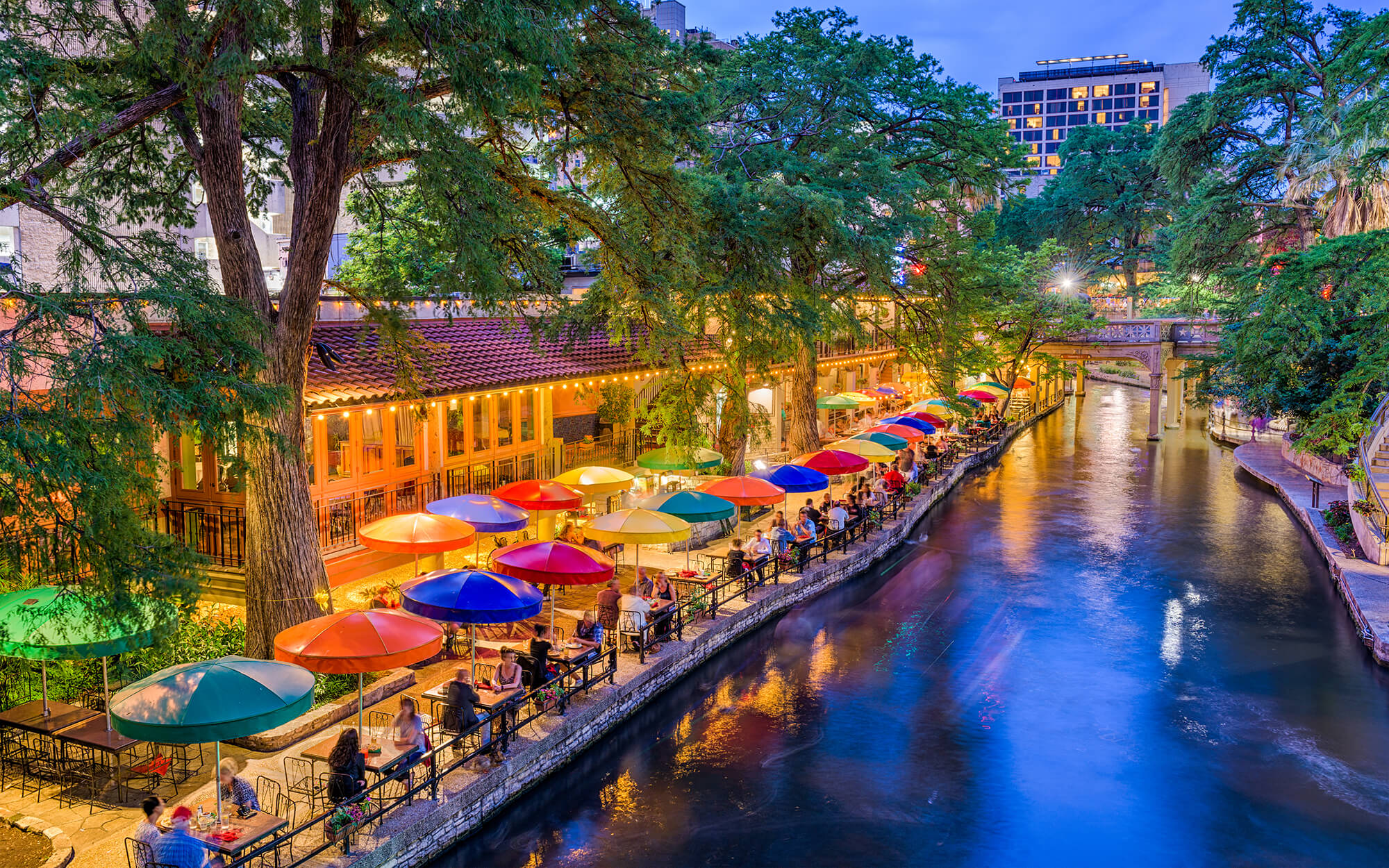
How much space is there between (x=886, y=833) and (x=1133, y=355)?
48.7m

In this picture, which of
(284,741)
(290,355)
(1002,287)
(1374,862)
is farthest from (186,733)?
(1002,287)

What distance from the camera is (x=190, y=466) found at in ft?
57.7

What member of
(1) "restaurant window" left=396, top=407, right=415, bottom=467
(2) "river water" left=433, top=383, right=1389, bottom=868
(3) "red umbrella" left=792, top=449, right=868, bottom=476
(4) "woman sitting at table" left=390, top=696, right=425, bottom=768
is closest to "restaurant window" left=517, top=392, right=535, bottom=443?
(1) "restaurant window" left=396, top=407, right=415, bottom=467

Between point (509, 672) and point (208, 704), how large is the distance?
452cm

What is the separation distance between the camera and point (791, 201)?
22.2 m

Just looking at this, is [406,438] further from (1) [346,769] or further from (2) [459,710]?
(1) [346,769]

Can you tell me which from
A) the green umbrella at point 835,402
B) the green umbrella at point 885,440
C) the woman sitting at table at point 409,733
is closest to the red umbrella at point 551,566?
the woman sitting at table at point 409,733

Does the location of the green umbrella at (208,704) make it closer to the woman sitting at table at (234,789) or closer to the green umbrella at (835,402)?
the woman sitting at table at (234,789)

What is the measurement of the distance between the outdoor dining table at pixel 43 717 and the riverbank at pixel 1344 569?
66.6 ft

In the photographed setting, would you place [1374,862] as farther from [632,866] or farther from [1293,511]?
[1293,511]

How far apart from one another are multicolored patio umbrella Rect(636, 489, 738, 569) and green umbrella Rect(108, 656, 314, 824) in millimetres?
9659

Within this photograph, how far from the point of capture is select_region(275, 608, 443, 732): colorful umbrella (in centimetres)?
1063

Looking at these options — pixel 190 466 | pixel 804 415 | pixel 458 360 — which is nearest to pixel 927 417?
pixel 804 415

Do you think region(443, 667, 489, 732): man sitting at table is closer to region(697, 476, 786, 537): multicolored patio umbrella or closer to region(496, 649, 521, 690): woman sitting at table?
region(496, 649, 521, 690): woman sitting at table
